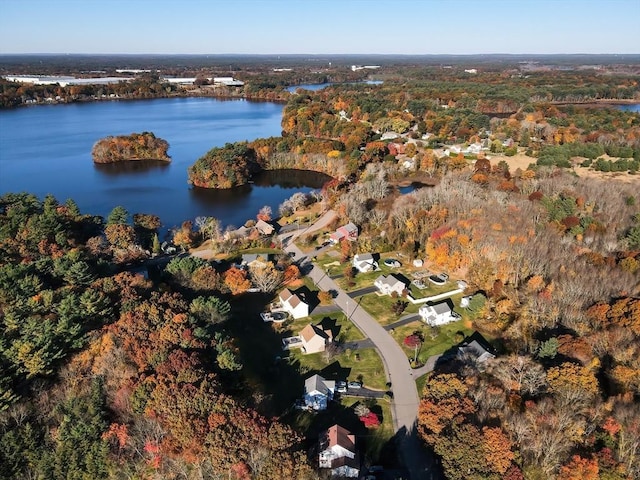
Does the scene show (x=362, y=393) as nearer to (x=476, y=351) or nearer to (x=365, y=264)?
(x=476, y=351)

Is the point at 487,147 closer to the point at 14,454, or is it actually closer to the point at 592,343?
the point at 592,343

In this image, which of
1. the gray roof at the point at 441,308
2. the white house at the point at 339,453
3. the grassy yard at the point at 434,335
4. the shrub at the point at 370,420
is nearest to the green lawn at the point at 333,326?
the grassy yard at the point at 434,335

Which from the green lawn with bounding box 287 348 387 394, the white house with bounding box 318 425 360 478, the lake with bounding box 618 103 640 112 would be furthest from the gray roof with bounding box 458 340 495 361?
the lake with bounding box 618 103 640 112

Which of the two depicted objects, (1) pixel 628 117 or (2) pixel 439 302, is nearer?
(2) pixel 439 302

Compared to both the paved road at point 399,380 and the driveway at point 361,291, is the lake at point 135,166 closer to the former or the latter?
the driveway at point 361,291

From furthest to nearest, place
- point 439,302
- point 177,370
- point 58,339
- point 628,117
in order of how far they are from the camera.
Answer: point 628,117
point 439,302
point 58,339
point 177,370

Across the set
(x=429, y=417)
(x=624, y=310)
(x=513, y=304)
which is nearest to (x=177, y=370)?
(x=429, y=417)

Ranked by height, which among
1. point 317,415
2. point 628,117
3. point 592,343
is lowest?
point 317,415
